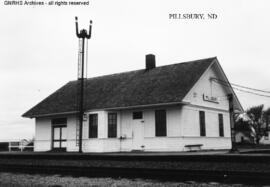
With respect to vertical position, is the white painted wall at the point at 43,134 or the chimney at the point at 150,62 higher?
the chimney at the point at 150,62

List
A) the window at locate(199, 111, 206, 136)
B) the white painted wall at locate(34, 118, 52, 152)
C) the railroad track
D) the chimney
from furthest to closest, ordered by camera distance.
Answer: the white painted wall at locate(34, 118, 52, 152) < the chimney < the window at locate(199, 111, 206, 136) < the railroad track

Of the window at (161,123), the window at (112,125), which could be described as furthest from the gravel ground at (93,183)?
the window at (112,125)

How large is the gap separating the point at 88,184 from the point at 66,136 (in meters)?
17.0

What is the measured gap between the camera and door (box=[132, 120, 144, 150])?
71.0ft

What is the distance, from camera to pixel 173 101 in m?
19.7

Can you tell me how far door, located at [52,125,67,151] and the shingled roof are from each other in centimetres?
141

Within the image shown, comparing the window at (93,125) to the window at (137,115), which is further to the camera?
Result: the window at (93,125)

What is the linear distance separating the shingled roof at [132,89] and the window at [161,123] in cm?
102

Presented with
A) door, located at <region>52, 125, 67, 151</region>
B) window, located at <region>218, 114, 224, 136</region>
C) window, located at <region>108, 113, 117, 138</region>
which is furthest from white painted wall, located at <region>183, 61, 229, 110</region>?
door, located at <region>52, 125, 67, 151</region>

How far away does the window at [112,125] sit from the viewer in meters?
23.0

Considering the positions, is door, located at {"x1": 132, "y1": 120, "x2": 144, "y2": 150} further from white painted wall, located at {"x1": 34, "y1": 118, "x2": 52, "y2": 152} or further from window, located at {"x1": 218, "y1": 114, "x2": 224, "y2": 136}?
white painted wall, located at {"x1": 34, "y1": 118, "x2": 52, "y2": 152}

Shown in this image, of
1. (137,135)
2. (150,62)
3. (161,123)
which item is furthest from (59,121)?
(161,123)

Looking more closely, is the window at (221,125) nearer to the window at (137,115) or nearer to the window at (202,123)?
the window at (202,123)

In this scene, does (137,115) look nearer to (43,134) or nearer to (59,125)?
(59,125)
